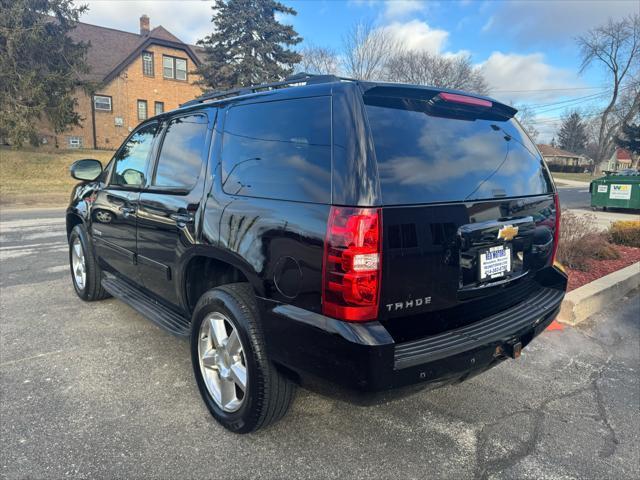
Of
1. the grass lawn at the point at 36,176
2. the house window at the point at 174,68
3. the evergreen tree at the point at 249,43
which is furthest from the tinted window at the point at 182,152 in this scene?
the house window at the point at 174,68

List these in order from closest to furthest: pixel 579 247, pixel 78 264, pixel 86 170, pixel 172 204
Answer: pixel 172 204 → pixel 86 170 → pixel 78 264 → pixel 579 247

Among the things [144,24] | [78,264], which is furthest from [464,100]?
[144,24]

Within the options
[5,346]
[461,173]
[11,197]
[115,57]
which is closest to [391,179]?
[461,173]

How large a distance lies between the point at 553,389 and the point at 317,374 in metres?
2.12

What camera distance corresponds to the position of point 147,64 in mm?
31109

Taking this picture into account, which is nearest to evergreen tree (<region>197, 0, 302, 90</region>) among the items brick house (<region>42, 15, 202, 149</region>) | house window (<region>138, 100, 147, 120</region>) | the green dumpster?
brick house (<region>42, 15, 202, 149</region>)

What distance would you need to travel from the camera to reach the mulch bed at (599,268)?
224 inches

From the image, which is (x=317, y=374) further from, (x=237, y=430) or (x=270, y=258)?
(x=237, y=430)

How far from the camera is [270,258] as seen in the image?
2.28 metres

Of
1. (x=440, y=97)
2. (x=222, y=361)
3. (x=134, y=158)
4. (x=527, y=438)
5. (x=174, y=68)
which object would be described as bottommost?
(x=527, y=438)

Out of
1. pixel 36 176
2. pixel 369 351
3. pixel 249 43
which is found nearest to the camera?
pixel 369 351

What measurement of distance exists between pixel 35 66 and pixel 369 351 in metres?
26.7

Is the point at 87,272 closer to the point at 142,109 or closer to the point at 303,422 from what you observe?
the point at 303,422

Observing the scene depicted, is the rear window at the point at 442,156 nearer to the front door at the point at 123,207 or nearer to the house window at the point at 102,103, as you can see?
the front door at the point at 123,207
